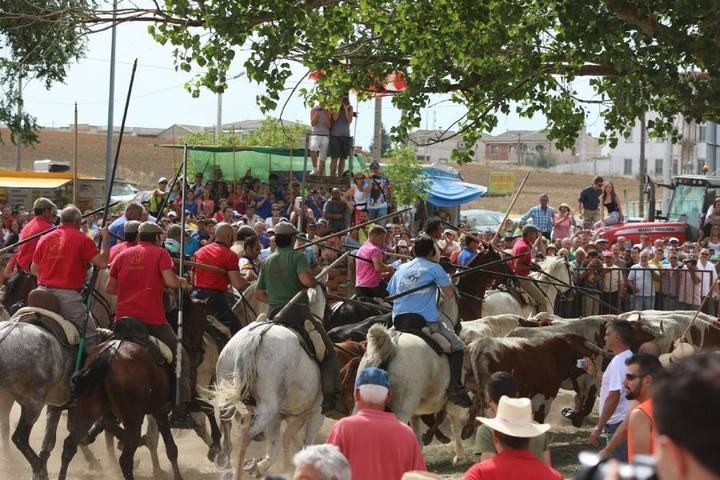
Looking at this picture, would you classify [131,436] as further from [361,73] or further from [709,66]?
[709,66]

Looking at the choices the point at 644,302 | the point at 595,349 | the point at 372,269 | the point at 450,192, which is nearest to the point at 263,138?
the point at 450,192

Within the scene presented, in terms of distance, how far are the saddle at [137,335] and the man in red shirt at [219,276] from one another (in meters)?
1.56

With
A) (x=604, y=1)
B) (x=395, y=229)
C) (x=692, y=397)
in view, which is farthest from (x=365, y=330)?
(x=692, y=397)

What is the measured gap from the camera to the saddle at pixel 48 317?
37.2 ft

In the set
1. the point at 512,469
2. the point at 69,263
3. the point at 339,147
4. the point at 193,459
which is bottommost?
the point at 193,459

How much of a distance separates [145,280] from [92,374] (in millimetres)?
1050

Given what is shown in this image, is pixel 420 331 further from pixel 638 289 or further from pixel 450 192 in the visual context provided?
pixel 450 192

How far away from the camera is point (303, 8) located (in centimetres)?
1327

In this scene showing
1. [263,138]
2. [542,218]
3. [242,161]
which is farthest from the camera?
[263,138]

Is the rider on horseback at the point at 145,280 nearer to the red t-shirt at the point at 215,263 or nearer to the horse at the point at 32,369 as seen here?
the horse at the point at 32,369

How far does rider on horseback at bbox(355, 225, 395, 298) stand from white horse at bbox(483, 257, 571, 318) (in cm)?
262

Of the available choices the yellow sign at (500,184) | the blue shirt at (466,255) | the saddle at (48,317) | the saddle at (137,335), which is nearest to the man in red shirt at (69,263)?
the saddle at (48,317)

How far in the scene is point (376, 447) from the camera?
6441 millimetres

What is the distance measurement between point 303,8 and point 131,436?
4.96 meters
